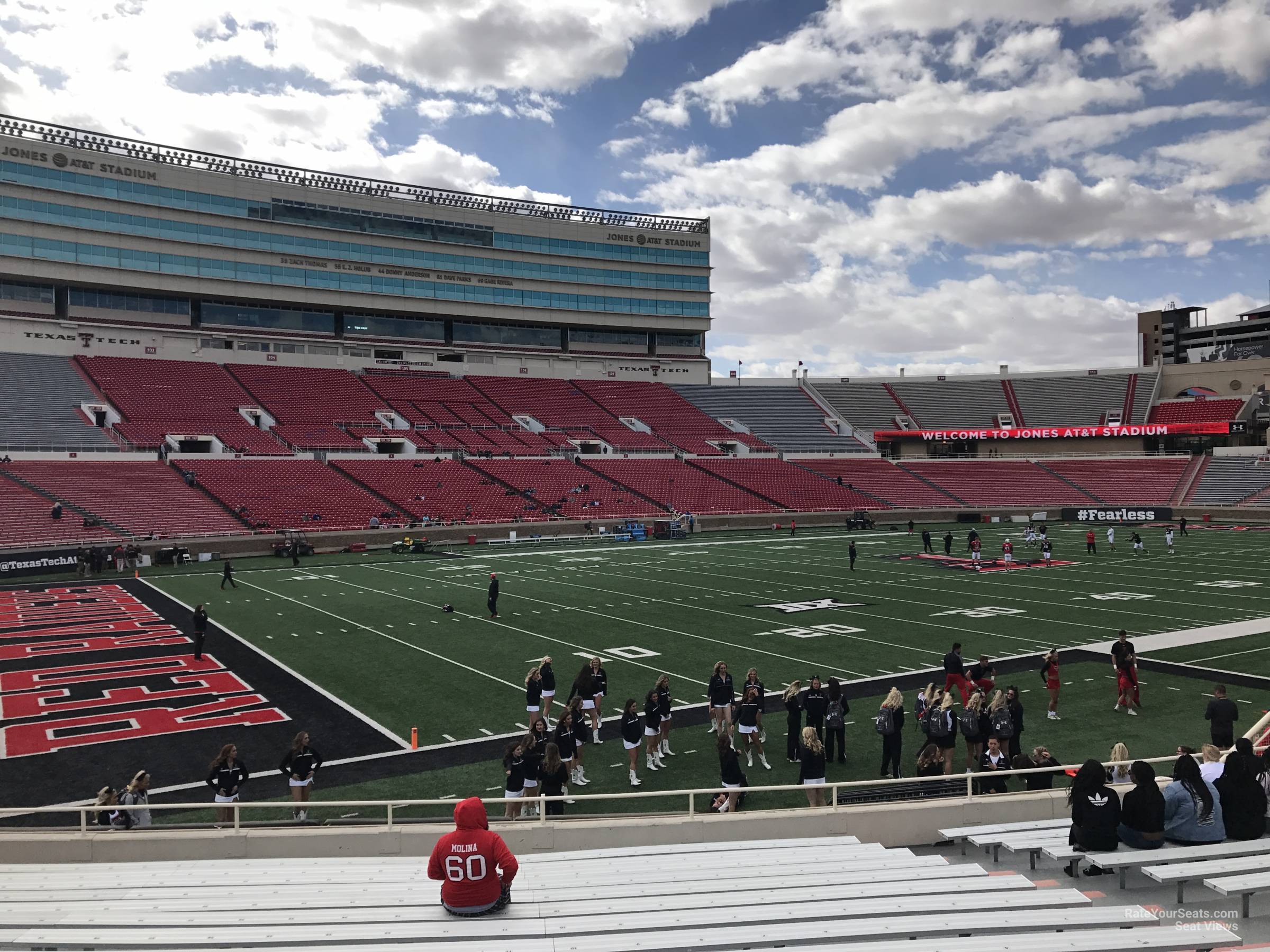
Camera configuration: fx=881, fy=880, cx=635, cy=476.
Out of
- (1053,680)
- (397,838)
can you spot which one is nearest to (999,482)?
(1053,680)

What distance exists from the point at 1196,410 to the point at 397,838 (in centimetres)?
7922

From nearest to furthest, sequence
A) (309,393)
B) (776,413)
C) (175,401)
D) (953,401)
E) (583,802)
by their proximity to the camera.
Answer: (583,802) < (175,401) < (309,393) < (776,413) < (953,401)

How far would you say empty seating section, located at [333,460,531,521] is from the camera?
5025cm

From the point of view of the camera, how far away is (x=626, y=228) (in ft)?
266

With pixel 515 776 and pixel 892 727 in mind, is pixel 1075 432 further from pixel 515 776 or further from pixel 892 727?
pixel 515 776

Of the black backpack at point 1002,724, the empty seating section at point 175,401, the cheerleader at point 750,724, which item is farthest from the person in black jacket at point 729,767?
the empty seating section at point 175,401

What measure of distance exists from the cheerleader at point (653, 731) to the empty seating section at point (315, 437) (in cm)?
4792

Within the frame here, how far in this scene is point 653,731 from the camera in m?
12.5

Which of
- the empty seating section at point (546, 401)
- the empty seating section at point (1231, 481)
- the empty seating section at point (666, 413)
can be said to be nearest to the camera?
the empty seating section at point (1231, 481)

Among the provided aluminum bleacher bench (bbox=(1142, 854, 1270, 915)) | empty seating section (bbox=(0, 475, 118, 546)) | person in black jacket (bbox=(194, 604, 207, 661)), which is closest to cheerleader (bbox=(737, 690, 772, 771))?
aluminum bleacher bench (bbox=(1142, 854, 1270, 915))

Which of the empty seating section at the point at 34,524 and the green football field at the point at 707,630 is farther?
the empty seating section at the point at 34,524

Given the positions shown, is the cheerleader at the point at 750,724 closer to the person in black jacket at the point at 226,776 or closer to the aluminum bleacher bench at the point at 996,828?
the aluminum bleacher bench at the point at 996,828

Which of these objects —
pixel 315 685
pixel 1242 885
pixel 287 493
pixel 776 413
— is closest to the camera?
pixel 1242 885

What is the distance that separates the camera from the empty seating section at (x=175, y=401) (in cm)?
5328
